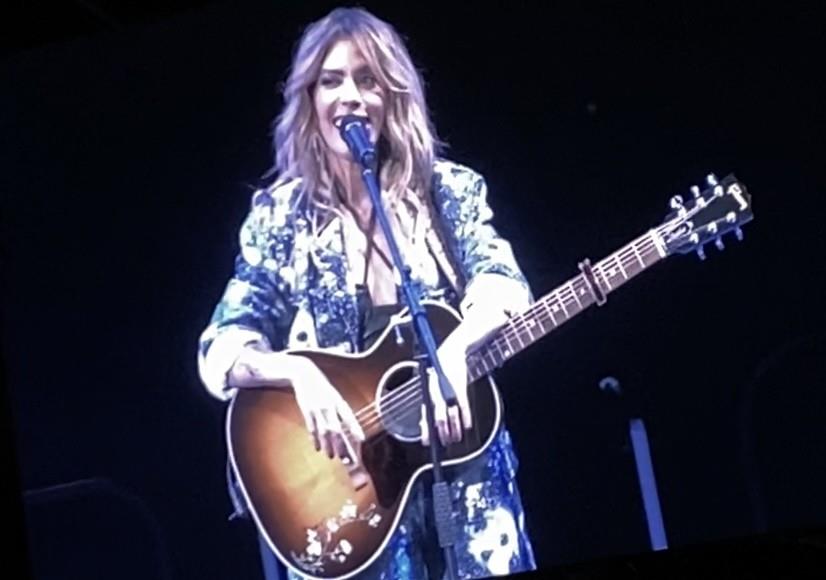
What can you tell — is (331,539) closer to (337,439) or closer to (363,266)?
(337,439)

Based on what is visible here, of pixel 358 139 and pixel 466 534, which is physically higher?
pixel 358 139

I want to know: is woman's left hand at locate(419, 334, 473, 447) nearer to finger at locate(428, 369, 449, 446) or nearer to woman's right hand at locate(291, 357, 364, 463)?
finger at locate(428, 369, 449, 446)

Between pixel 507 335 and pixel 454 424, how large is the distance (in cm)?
18

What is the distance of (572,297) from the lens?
2.85 metres

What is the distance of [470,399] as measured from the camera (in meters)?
2.79

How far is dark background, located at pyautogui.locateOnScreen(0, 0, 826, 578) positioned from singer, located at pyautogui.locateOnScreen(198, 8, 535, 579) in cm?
4

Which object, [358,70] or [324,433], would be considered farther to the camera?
[358,70]

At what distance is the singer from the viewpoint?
2781mm

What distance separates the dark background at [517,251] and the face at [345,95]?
0.10m

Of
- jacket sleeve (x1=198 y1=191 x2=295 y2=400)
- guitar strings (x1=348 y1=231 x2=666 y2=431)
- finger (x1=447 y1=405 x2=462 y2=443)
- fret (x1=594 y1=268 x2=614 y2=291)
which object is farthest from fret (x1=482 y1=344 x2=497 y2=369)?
jacket sleeve (x1=198 y1=191 x2=295 y2=400)

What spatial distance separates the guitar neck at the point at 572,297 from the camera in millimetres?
2830

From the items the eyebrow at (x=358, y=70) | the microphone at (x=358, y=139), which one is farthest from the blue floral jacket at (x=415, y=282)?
the eyebrow at (x=358, y=70)

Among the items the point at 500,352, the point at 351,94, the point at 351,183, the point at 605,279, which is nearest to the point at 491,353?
the point at 500,352

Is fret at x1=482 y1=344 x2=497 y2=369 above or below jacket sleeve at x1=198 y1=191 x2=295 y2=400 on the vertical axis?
below
